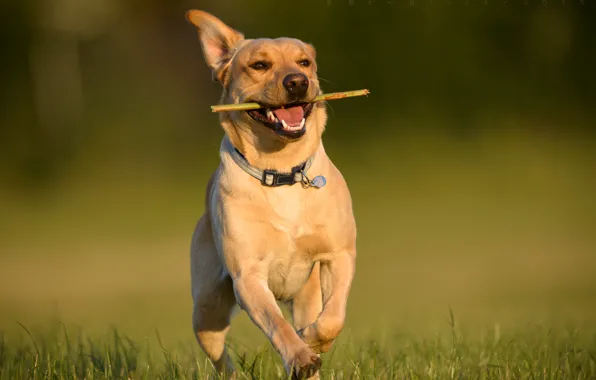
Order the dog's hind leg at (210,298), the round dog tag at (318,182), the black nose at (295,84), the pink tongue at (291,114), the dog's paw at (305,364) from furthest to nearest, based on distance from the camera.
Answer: the dog's hind leg at (210,298), the round dog tag at (318,182), the pink tongue at (291,114), the black nose at (295,84), the dog's paw at (305,364)

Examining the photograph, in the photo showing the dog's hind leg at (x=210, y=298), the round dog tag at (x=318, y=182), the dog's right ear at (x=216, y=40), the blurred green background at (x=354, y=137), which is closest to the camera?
the round dog tag at (x=318, y=182)

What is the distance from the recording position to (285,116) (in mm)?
5547

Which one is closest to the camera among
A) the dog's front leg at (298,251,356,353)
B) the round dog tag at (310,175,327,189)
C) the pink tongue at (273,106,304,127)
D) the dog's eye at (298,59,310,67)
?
the dog's front leg at (298,251,356,353)

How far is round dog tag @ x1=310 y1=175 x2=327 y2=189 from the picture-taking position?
18.5 feet

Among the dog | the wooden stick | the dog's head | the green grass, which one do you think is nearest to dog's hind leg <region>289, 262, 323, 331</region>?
the dog

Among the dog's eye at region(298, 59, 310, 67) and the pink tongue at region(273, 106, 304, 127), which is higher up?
the dog's eye at region(298, 59, 310, 67)

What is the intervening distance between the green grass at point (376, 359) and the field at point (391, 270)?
0.06 ft

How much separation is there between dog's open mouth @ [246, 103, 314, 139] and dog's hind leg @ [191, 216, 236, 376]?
3.04ft

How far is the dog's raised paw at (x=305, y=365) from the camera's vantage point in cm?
483

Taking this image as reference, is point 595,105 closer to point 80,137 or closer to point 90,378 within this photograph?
point 80,137

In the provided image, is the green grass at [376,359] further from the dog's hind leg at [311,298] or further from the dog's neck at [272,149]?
the dog's neck at [272,149]

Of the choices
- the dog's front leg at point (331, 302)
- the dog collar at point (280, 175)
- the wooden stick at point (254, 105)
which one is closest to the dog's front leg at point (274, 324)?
the dog's front leg at point (331, 302)

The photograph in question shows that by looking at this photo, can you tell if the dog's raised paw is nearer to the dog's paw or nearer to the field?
the dog's paw

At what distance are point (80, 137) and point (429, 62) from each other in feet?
21.5
